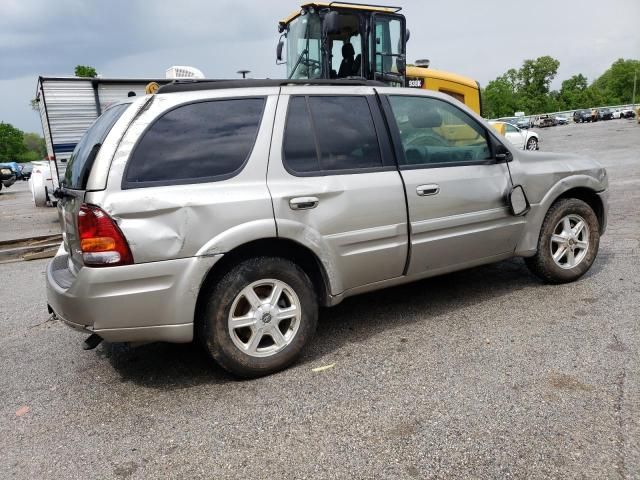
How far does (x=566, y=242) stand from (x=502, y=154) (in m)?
1.10

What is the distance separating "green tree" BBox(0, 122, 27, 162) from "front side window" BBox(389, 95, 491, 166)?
95.2m

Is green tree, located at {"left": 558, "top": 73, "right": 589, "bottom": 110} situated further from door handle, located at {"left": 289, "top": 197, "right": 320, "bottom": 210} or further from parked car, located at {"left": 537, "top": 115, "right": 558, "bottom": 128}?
door handle, located at {"left": 289, "top": 197, "right": 320, "bottom": 210}

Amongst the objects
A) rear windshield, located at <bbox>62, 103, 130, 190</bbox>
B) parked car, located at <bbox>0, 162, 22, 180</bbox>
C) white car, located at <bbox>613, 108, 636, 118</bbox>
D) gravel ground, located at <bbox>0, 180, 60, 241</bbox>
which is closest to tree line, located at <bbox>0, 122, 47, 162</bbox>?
parked car, located at <bbox>0, 162, 22, 180</bbox>

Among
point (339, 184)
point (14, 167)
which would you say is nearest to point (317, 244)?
point (339, 184)

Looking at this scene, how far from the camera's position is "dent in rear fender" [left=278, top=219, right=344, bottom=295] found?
3.34m

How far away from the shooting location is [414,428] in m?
2.76

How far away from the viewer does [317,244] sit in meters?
3.47

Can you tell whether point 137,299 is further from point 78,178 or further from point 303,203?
point 303,203

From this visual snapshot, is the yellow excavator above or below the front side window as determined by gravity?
above

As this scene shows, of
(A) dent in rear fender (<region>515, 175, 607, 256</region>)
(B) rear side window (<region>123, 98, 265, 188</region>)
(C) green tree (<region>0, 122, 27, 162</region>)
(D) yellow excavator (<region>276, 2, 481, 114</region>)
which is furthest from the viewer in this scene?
(C) green tree (<region>0, 122, 27, 162</region>)

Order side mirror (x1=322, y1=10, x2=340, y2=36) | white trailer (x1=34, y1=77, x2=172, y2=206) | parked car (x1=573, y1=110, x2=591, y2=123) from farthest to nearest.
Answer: parked car (x1=573, y1=110, x2=591, y2=123), white trailer (x1=34, y1=77, x2=172, y2=206), side mirror (x1=322, y1=10, x2=340, y2=36)

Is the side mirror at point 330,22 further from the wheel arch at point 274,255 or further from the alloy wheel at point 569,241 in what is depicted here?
the wheel arch at point 274,255

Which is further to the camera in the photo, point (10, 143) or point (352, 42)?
point (10, 143)

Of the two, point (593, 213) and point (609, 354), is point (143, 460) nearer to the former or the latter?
point (609, 354)
